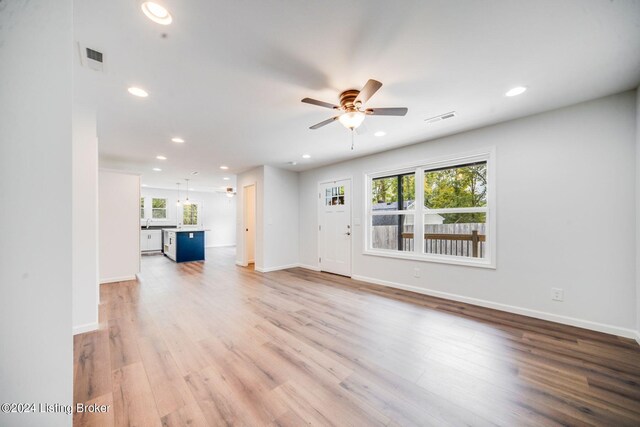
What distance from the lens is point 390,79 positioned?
211 cm

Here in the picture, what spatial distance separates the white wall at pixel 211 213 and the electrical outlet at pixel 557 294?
1065 cm

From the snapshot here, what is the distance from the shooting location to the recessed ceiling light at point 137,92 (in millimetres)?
2234

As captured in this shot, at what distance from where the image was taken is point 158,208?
9305 mm

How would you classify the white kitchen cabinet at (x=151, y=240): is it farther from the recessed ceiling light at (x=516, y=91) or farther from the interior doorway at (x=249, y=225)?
the recessed ceiling light at (x=516, y=91)

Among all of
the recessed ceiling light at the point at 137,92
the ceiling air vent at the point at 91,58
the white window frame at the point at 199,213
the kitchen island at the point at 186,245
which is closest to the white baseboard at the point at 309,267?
the kitchen island at the point at 186,245

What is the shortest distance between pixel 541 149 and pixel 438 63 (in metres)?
2.00

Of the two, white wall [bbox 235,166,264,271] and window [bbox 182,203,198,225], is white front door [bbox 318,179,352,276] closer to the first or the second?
white wall [bbox 235,166,264,271]

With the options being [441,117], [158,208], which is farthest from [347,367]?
[158,208]

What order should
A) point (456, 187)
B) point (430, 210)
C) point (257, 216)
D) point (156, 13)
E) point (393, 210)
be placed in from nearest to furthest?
point (156, 13) < point (456, 187) < point (430, 210) < point (393, 210) < point (257, 216)

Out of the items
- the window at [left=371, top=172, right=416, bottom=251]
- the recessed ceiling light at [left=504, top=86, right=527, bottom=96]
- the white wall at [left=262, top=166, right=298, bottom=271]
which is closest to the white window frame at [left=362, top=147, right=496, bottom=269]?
the window at [left=371, top=172, right=416, bottom=251]

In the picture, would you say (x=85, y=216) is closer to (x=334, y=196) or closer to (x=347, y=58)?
(x=347, y=58)

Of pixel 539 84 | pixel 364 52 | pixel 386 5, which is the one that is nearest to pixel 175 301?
pixel 364 52

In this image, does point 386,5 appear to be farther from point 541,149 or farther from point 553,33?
point 541,149

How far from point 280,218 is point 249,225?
4.27ft
